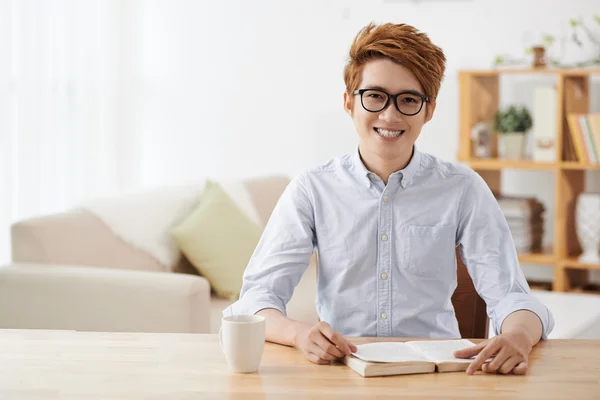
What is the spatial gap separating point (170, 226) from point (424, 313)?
5.85ft

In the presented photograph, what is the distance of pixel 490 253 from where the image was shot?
1.77 m

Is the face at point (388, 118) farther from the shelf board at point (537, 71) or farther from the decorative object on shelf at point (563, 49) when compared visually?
the decorative object on shelf at point (563, 49)

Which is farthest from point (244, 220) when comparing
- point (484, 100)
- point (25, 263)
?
point (484, 100)

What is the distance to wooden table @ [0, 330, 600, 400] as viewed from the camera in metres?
1.29

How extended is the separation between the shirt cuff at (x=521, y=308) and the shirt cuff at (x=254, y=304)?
405 millimetres

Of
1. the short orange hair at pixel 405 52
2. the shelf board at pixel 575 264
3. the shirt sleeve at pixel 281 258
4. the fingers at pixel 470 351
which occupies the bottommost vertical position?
the shelf board at pixel 575 264

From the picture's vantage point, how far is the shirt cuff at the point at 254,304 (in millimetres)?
1695

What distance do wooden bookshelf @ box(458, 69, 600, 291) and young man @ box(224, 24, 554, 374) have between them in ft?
8.48

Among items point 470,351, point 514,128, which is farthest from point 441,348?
point 514,128

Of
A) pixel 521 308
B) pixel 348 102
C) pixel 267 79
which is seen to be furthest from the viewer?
pixel 267 79

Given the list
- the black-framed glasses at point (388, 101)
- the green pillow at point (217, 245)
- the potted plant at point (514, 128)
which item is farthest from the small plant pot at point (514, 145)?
the black-framed glasses at point (388, 101)

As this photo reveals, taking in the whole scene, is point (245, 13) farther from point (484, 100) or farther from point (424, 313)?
point (424, 313)

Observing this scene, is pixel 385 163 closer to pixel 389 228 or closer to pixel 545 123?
pixel 389 228

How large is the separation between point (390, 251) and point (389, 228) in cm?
5
